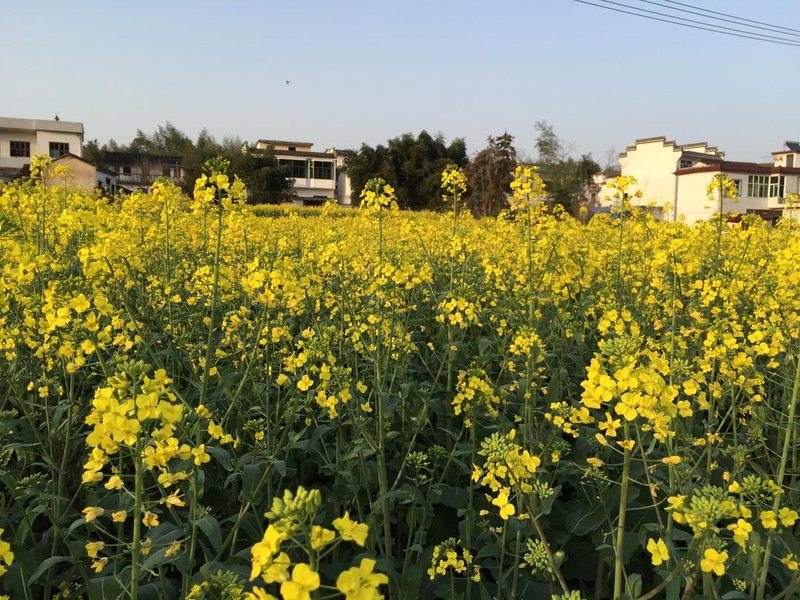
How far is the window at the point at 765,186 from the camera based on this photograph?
44.7 m

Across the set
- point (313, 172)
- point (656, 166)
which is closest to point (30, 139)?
point (313, 172)

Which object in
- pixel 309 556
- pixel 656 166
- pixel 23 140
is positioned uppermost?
pixel 656 166

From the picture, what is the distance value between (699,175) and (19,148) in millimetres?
51758

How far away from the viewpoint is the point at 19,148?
45406 millimetres

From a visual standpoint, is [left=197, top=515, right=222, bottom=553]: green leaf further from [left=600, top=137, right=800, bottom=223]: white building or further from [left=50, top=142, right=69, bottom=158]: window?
[left=50, top=142, right=69, bottom=158]: window

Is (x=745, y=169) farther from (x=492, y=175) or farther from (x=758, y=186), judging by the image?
(x=492, y=175)

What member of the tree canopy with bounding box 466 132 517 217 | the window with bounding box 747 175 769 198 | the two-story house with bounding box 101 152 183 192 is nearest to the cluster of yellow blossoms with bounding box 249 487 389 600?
the tree canopy with bounding box 466 132 517 217

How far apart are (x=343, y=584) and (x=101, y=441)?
0.70 m

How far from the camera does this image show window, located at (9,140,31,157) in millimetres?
45219

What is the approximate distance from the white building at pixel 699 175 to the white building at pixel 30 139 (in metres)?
41.5

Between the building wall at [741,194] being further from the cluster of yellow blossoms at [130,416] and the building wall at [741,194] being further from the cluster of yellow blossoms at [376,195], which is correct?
the cluster of yellow blossoms at [130,416]

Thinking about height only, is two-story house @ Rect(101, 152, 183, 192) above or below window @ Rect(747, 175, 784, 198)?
above

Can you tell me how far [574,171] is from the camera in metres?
49.8

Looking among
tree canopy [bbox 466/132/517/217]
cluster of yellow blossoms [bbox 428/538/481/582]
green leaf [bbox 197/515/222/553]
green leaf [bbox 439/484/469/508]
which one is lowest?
green leaf [bbox 439/484/469/508]
